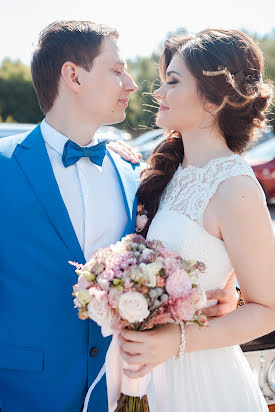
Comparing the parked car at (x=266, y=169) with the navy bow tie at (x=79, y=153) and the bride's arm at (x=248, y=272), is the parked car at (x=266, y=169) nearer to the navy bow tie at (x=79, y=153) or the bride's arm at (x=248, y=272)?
the navy bow tie at (x=79, y=153)

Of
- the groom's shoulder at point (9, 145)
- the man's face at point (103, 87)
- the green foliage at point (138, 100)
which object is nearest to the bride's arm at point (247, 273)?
the man's face at point (103, 87)

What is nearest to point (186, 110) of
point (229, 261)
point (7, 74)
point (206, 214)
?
point (206, 214)

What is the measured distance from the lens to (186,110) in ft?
8.16

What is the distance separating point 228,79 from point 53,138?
92cm

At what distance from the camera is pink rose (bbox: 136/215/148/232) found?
2596 mm

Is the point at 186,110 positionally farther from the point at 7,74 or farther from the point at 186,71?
the point at 7,74

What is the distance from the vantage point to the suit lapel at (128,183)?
259cm

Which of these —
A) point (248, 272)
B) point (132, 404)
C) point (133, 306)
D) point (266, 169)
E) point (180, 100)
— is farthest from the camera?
point (266, 169)

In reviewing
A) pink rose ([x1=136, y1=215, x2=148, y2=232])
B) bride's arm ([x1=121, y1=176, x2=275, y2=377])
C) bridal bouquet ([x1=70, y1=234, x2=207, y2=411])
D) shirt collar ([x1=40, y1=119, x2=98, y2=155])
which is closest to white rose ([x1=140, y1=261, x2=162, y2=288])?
bridal bouquet ([x1=70, y1=234, x2=207, y2=411])

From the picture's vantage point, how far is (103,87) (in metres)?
2.68

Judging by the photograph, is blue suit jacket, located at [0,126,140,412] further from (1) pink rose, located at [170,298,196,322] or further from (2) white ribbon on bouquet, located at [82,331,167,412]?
(1) pink rose, located at [170,298,196,322]

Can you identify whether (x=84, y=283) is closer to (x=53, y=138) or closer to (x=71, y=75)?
(x=53, y=138)

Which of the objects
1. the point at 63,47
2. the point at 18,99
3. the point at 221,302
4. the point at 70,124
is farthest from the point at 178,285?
the point at 18,99

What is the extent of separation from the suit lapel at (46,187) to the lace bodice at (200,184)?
0.51m
